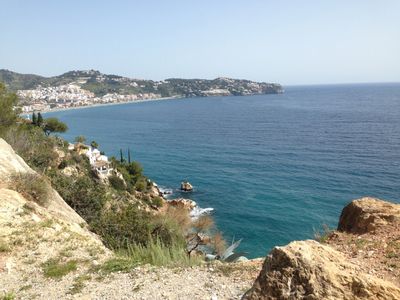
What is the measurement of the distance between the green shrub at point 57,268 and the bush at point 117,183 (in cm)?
3896

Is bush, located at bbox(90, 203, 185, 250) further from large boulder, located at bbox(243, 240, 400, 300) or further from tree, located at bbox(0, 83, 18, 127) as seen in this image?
tree, located at bbox(0, 83, 18, 127)

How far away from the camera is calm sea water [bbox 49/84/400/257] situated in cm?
4025

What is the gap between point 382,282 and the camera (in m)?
5.78

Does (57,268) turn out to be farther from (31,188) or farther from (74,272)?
(31,188)

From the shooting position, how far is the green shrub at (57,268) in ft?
33.9

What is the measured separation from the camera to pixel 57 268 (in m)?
10.7

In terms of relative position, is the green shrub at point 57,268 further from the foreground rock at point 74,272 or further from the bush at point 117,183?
the bush at point 117,183

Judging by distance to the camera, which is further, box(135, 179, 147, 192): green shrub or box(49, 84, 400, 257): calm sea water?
box(135, 179, 147, 192): green shrub

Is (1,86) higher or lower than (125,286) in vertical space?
higher

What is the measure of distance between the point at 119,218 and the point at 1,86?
17.4m

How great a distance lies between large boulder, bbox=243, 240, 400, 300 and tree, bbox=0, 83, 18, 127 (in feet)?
95.8

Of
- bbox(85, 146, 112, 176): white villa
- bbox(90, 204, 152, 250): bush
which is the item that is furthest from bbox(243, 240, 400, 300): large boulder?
bbox(85, 146, 112, 176): white villa

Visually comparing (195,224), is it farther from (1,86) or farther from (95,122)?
(95,122)

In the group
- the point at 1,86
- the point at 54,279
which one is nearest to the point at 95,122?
the point at 1,86
